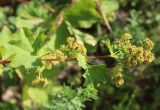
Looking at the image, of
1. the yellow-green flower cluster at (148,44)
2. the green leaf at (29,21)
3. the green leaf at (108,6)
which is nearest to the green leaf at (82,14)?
the green leaf at (108,6)

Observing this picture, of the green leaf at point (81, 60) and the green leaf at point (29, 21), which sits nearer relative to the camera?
the green leaf at point (81, 60)

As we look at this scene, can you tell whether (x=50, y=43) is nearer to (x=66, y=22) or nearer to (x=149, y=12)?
(x=66, y=22)

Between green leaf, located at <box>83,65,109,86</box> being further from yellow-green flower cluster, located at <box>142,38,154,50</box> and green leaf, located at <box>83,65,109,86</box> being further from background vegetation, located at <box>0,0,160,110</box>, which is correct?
background vegetation, located at <box>0,0,160,110</box>

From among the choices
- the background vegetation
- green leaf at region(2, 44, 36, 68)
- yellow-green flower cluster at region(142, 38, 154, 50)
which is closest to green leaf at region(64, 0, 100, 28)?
the background vegetation

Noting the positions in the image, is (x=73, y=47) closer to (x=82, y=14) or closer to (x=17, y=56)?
(x=17, y=56)

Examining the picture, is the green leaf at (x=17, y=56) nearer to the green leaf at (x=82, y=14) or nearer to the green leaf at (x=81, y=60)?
the green leaf at (x=81, y=60)

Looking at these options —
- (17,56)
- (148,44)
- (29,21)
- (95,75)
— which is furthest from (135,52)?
(29,21)
